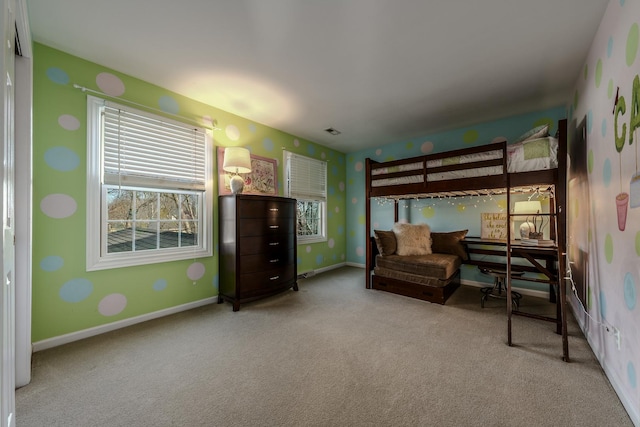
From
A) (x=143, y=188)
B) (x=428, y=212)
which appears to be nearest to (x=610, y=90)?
(x=428, y=212)

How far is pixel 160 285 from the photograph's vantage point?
8.54 feet

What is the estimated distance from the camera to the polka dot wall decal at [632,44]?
131 cm

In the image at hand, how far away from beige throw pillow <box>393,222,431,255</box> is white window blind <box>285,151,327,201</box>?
1.57 m

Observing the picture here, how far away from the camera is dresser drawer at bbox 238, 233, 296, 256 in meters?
2.83

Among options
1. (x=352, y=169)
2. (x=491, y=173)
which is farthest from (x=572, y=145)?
(x=352, y=169)

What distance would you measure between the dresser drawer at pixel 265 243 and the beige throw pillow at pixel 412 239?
1.52m

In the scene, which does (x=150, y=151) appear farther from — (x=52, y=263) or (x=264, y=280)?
(x=264, y=280)

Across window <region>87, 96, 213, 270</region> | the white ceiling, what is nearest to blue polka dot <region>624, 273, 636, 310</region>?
the white ceiling

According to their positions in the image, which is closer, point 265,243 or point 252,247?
point 252,247

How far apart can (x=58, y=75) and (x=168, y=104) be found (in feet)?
2.69

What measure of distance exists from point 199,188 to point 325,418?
2539 millimetres

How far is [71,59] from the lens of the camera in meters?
2.12

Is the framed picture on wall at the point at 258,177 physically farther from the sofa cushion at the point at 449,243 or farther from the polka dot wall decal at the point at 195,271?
the sofa cushion at the point at 449,243

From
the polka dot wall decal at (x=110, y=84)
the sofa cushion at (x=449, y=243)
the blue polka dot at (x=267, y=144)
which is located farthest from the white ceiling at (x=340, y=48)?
the sofa cushion at (x=449, y=243)
